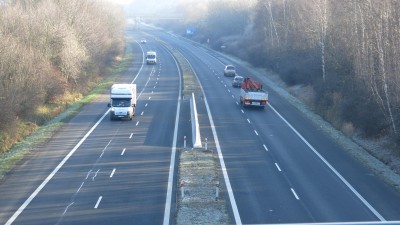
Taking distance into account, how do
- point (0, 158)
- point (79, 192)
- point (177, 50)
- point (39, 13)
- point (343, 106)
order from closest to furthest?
point (79, 192) → point (0, 158) → point (343, 106) → point (39, 13) → point (177, 50)

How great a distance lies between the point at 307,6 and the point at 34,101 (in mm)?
30314

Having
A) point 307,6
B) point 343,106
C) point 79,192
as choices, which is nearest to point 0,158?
point 79,192

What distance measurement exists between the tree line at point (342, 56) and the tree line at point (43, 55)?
821 inches

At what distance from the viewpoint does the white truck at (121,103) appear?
41.4m

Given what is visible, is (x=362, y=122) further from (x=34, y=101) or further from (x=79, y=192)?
(x=34, y=101)

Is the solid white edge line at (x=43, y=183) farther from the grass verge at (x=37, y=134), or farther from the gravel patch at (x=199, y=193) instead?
the gravel patch at (x=199, y=193)

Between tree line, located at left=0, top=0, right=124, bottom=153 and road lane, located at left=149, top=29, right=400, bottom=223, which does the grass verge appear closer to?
tree line, located at left=0, top=0, right=124, bottom=153

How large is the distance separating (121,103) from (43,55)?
1242 centimetres

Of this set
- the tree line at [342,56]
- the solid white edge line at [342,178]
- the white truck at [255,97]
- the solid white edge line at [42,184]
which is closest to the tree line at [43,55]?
the solid white edge line at [42,184]

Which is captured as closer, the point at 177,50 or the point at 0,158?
the point at 0,158

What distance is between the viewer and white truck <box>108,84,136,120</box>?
4141cm

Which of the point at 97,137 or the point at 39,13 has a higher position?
the point at 39,13

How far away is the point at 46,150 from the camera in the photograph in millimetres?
32656

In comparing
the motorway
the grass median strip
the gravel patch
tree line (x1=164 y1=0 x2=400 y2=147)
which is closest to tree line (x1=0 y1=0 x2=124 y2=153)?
the motorway
